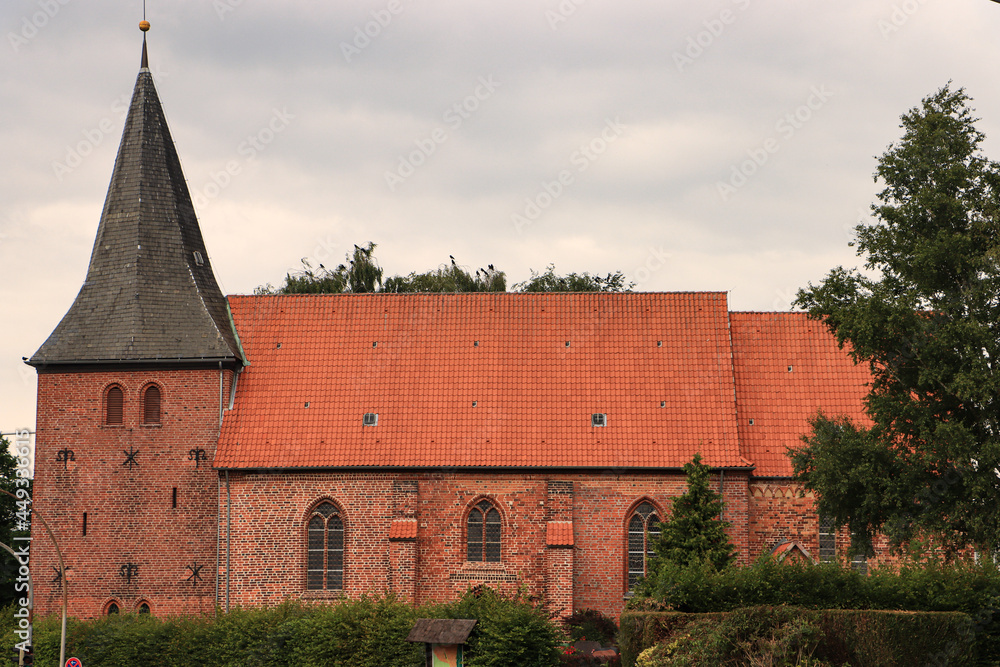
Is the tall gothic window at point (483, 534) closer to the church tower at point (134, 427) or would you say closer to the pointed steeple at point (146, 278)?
the church tower at point (134, 427)

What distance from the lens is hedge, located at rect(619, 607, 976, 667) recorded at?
637 inches

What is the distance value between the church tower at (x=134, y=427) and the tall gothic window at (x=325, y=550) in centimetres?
247

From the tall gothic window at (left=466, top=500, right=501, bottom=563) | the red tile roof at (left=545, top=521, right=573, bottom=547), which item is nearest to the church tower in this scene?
the tall gothic window at (left=466, top=500, right=501, bottom=563)

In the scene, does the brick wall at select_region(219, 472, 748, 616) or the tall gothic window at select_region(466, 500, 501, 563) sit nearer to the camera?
the brick wall at select_region(219, 472, 748, 616)

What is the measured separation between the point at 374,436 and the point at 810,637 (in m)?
14.8

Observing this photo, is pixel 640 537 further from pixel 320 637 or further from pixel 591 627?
pixel 320 637

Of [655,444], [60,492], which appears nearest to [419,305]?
[655,444]

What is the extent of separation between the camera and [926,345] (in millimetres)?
21266

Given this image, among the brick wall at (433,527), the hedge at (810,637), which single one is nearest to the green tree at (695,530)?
the hedge at (810,637)

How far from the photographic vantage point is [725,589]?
683 inches

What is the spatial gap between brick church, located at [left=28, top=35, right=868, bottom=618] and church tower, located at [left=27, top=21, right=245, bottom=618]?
0.18 feet

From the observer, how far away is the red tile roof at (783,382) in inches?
1130

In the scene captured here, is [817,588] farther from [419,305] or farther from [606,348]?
[419,305]

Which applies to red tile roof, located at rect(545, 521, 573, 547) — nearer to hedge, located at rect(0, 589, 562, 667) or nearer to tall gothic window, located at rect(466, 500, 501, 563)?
tall gothic window, located at rect(466, 500, 501, 563)
